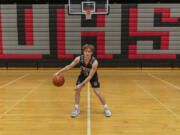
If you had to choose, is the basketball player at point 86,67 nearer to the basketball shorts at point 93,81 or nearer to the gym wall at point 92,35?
the basketball shorts at point 93,81

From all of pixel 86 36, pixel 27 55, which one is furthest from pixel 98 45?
pixel 27 55

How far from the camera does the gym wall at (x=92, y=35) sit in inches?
435

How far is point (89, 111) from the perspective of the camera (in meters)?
4.26

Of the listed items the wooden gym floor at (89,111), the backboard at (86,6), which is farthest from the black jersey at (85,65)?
the backboard at (86,6)

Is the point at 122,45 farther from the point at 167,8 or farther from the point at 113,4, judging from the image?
→ the point at 167,8

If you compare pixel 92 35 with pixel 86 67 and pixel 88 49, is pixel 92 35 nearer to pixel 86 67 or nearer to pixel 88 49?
pixel 86 67

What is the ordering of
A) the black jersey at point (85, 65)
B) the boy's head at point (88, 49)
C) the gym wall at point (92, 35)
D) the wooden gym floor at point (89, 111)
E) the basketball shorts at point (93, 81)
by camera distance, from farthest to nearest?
the gym wall at point (92, 35) < the basketball shorts at point (93, 81) < the black jersey at point (85, 65) < the boy's head at point (88, 49) < the wooden gym floor at point (89, 111)

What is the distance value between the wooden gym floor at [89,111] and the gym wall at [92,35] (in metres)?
4.77

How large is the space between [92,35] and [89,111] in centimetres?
730

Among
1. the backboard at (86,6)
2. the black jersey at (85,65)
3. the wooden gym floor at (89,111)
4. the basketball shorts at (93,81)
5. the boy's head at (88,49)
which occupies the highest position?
the backboard at (86,6)

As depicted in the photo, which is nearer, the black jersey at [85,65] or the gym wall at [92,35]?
the black jersey at [85,65]

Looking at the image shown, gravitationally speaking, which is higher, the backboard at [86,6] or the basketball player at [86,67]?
the backboard at [86,6]

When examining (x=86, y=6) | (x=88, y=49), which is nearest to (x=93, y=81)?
(x=88, y=49)

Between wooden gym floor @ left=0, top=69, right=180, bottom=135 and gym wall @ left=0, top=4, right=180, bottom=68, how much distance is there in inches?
188
